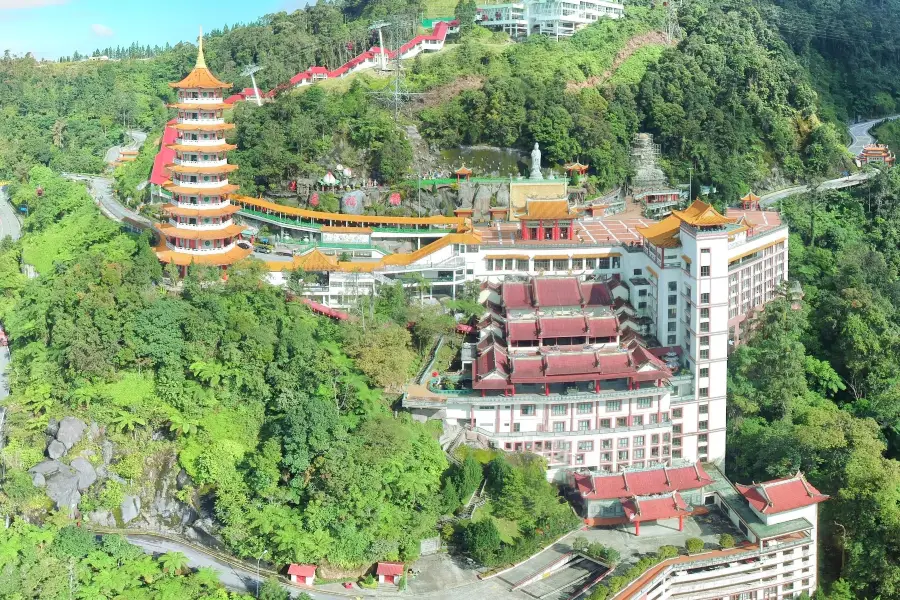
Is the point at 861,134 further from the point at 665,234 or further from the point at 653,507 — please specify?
the point at 653,507

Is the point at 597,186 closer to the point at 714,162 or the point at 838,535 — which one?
the point at 714,162

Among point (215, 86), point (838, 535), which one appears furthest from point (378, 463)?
point (215, 86)

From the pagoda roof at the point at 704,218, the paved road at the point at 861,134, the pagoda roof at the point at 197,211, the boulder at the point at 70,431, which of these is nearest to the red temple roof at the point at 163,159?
the pagoda roof at the point at 197,211

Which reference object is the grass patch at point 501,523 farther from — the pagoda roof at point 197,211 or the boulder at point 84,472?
the pagoda roof at point 197,211

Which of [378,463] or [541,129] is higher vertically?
[541,129]

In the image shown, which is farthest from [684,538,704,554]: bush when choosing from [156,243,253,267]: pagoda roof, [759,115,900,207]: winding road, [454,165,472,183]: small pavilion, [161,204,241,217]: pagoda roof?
[759,115,900,207]: winding road

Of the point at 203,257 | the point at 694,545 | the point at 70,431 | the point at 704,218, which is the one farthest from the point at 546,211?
the point at 70,431
